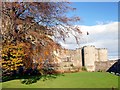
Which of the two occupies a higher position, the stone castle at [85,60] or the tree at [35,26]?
the tree at [35,26]

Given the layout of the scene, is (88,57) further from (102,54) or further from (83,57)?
(102,54)

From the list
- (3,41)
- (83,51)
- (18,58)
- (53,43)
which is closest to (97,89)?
(53,43)

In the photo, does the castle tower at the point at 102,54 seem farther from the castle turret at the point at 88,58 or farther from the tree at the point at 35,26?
the tree at the point at 35,26

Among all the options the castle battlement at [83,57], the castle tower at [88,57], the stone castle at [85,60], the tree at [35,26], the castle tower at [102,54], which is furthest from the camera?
the castle tower at [102,54]

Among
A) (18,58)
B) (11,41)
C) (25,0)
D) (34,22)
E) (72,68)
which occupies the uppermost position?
(25,0)

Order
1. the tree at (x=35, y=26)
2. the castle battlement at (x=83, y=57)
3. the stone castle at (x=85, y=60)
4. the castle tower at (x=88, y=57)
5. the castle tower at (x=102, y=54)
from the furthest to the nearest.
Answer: the castle tower at (x=102, y=54) → the castle tower at (x=88, y=57) → the castle battlement at (x=83, y=57) → the stone castle at (x=85, y=60) → the tree at (x=35, y=26)

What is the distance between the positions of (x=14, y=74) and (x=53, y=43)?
5.99 metres

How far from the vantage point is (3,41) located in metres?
15.3

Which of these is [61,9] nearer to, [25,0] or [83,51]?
[25,0]

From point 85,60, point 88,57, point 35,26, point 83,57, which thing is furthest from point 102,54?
point 35,26

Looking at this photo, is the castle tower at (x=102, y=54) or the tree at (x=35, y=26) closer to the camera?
the tree at (x=35, y=26)

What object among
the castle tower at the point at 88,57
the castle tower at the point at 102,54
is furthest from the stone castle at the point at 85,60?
the castle tower at the point at 102,54

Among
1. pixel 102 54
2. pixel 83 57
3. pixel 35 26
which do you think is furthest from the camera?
pixel 102 54

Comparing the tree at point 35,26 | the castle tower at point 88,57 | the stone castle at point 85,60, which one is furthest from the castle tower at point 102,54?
the tree at point 35,26
